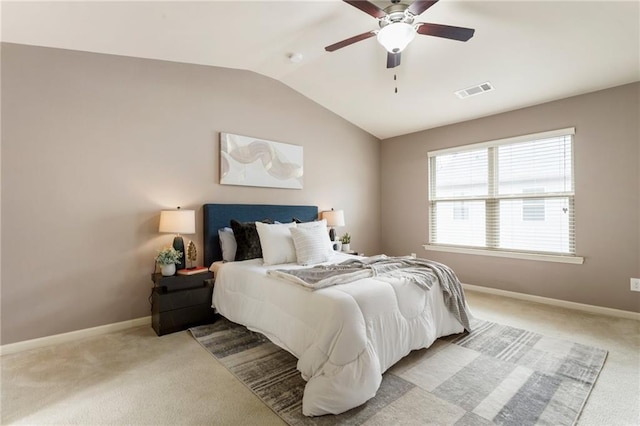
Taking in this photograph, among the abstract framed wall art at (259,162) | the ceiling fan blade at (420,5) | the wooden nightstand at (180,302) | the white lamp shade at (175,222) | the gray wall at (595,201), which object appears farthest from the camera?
the abstract framed wall art at (259,162)

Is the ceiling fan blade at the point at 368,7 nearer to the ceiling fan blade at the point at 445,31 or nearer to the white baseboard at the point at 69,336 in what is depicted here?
the ceiling fan blade at the point at 445,31

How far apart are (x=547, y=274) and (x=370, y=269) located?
2811 mm

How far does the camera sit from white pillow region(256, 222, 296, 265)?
10.5 ft

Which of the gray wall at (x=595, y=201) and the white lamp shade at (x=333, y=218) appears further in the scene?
the white lamp shade at (x=333, y=218)

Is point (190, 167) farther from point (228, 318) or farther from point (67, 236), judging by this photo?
point (228, 318)

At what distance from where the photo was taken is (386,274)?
2598 mm

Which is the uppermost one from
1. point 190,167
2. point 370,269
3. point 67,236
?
point 190,167

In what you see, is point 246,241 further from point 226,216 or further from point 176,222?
point 176,222

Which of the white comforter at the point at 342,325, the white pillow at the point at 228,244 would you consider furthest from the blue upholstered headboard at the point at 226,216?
the white comforter at the point at 342,325

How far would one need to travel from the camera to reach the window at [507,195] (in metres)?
3.87

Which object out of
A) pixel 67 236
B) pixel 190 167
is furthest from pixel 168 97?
pixel 67 236

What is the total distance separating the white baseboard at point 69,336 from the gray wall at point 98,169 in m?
0.05

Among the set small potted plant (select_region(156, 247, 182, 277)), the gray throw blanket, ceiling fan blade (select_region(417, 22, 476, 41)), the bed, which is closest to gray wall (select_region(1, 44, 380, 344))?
small potted plant (select_region(156, 247, 182, 277))

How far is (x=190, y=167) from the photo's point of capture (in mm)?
3596
